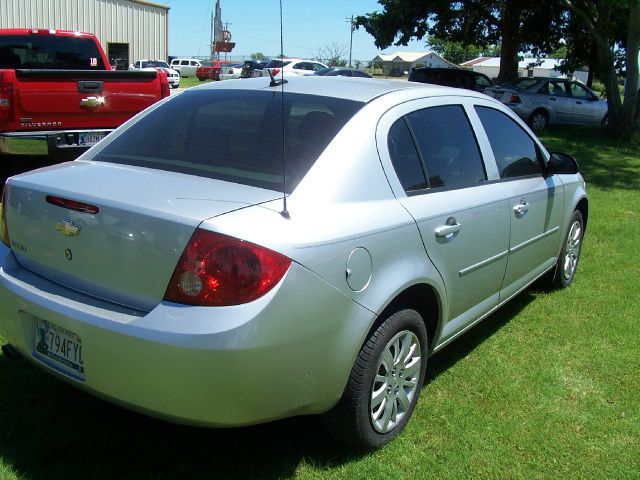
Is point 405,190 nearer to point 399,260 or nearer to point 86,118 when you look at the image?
point 399,260

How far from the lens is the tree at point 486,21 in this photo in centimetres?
2478

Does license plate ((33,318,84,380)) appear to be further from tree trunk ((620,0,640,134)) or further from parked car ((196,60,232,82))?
parked car ((196,60,232,82))

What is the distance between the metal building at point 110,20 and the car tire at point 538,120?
1931 cm

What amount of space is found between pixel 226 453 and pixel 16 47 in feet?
25.2

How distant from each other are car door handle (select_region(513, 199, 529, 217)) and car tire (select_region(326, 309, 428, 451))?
47.2 inches

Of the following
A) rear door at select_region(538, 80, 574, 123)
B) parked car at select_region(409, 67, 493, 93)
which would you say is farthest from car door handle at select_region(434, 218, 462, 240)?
parked car at select_region(409, 67, 493, 93)

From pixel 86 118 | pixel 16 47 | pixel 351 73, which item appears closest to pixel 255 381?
pixel 86 118

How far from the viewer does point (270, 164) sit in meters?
2.88

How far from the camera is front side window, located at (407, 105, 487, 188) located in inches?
132

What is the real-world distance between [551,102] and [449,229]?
1712 centimetres

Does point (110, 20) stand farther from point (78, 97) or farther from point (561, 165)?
point (561, 165)

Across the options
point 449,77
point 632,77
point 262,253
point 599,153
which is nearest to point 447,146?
point 262,253

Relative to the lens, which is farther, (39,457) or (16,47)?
(16,47)

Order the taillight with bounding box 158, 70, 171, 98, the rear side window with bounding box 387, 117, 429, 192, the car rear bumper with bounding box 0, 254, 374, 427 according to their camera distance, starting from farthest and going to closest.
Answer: the taillight with bounding box 158, 70, 171, 98, the rear side window with bounding box 387, 117, 429, 192, the car rear bumper with bounding box 0, 254, 374, 427
